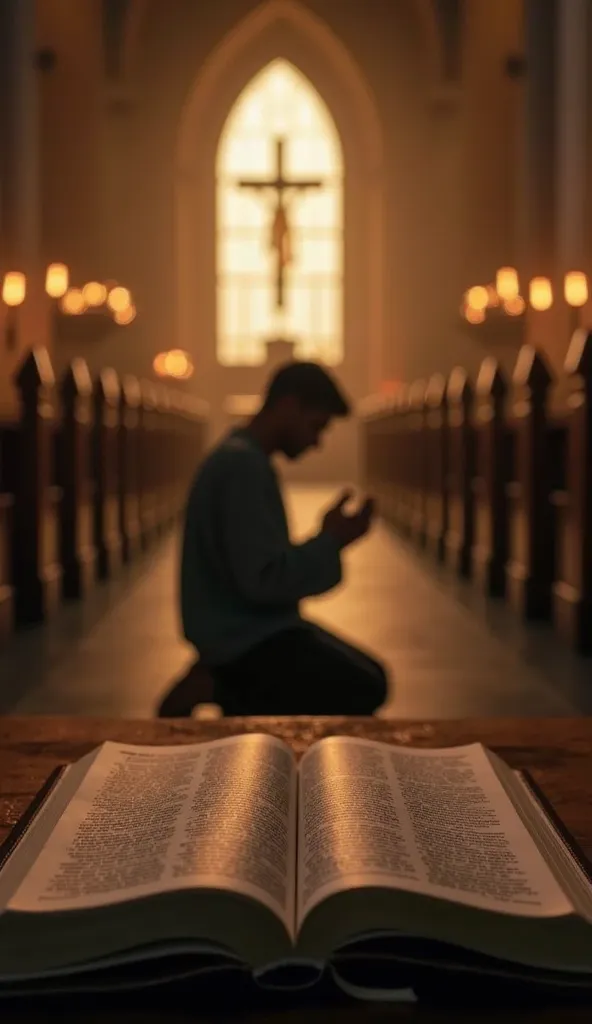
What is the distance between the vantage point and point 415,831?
100cm

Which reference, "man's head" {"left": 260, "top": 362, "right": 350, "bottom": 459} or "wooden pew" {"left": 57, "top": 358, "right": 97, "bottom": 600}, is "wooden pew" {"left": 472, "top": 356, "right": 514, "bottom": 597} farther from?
"man's head" {"left": 260, "top": 362, "right": 350, "bottom": 459}

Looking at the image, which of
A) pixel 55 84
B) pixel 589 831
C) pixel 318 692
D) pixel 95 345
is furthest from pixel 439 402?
pixel 95 345

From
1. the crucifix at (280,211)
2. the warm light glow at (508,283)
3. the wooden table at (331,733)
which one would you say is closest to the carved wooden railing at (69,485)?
the wooden table at (331,733)

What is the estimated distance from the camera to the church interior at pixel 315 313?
5777 mm

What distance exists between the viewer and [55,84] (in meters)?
18.2

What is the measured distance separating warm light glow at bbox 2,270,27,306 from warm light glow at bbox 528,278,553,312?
5158 mm

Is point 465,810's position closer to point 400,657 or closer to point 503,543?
point 400,657

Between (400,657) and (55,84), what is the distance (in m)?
14.9

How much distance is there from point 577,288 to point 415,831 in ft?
38.8

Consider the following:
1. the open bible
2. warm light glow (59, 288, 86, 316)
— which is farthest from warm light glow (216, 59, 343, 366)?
the open bible

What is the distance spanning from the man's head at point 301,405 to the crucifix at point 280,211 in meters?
16.4

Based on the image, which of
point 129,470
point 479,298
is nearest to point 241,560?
point 129,470

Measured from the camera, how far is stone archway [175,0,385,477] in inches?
858

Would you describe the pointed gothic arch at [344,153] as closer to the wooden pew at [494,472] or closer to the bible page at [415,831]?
the wooden pew at [494,472]
